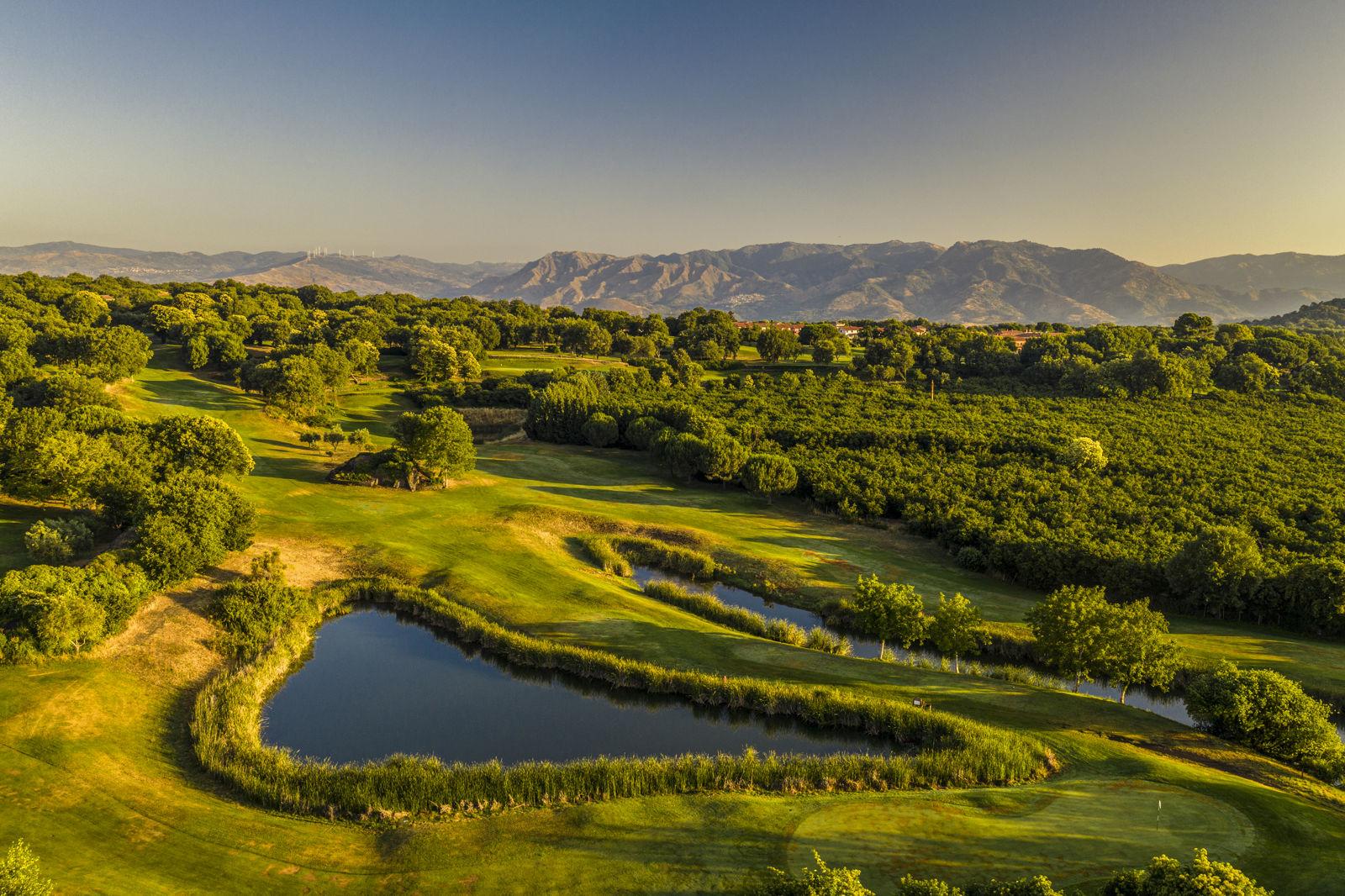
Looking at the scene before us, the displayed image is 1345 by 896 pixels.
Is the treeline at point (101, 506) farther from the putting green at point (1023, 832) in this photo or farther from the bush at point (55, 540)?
the putting green at point (1023, 832)

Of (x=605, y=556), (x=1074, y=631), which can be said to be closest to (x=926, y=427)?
(x=605, y=556)

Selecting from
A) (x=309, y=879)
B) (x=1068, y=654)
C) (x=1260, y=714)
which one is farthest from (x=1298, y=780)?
(x=309, y=879)

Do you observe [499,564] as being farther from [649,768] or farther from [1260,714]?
[1260,714]

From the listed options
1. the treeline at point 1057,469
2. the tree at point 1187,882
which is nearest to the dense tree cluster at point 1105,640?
the treeline at point 1057,469

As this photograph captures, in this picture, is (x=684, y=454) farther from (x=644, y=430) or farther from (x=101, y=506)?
(x=101, y=506)

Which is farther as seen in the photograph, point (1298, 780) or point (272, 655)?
point (272, 655)

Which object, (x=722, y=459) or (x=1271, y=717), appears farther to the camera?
(x=722, y=459)
